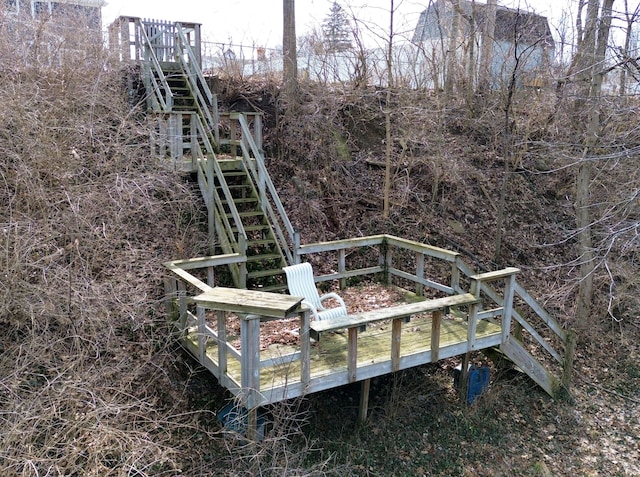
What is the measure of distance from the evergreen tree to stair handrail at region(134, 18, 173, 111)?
4.11m

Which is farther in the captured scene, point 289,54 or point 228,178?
point 289,54

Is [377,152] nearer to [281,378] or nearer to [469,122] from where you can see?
[469,122]

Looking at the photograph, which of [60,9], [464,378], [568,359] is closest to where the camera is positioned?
[464,378]

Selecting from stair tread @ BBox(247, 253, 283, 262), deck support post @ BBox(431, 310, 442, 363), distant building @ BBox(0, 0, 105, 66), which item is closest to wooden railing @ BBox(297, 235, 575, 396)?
stair tread @ BBox(247, 253, 283, 262)

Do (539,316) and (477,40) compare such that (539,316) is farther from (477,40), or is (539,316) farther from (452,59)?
(477,40)

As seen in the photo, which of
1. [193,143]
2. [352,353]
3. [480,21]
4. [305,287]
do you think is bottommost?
[352,353]

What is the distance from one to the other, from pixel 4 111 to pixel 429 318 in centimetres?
585

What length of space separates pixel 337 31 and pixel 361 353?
944 cm

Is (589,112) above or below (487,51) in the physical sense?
below

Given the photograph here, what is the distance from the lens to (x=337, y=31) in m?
13.0

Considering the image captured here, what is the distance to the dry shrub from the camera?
4.49m

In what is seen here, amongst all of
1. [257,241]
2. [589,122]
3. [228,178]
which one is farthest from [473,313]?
[228,178]

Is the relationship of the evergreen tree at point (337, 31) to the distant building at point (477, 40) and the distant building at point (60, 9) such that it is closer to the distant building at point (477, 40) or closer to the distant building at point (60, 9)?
the distant building at point (477, 40)

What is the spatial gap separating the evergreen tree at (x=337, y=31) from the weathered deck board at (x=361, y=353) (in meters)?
7.73
